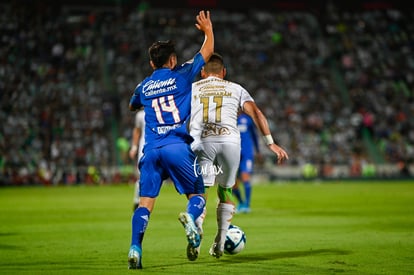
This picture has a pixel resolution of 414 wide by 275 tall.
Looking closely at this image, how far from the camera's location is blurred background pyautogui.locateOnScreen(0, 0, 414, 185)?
120 feet

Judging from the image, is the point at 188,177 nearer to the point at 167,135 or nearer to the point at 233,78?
the point at 167,135

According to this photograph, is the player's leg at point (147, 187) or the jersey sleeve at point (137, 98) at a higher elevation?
the jersey sleeve at point (137, 98)

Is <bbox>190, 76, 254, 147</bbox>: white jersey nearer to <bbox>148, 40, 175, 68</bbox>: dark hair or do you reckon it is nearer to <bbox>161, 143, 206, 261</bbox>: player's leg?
<bbox>161, 143, 206, 261</bbox>: player's leg

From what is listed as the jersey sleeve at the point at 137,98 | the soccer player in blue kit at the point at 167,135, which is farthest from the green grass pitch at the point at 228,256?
the jersey sleeve at the point at 137,98

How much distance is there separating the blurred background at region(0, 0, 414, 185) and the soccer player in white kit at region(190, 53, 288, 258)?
2663cm

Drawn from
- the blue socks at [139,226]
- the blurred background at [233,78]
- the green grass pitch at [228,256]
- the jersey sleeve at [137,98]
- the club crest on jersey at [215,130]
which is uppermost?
the blurred background at [233,78]

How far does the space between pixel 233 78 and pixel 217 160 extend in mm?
33636

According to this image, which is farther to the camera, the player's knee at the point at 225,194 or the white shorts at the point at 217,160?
the player's knee at the point at 225,194

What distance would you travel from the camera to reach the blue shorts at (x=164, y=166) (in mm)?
8062

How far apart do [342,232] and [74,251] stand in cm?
483

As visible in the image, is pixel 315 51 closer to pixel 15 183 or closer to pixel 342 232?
pixel 15 183

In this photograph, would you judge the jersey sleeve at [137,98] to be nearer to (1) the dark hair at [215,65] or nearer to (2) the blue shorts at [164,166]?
(2) the blue shorts at [164,166]

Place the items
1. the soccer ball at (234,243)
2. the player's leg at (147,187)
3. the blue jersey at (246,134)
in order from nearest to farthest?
the player's leg at (147,187), the soccer ball at (234,243), the blue jersey at (246,134)

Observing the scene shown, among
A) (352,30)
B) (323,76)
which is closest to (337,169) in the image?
(323,76)
